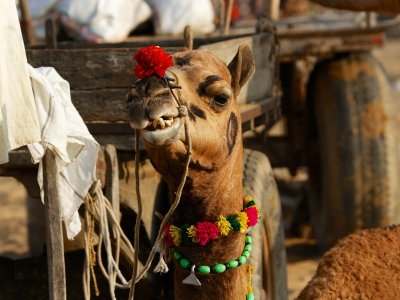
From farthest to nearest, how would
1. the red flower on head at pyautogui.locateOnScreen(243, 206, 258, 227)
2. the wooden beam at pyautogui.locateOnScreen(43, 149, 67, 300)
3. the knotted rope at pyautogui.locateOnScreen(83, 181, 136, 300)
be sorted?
the knotted rope at pyautogui.locateOnScreen(83, 181, 136, 300), the wooden beam at pyautogui.locateOnScreen(43, 149, 67, 300), the red flower on head at pyautogui.locateOnScreen(243, 206, 258, 227)

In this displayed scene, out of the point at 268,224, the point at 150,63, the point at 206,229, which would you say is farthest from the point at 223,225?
the point at 268,224

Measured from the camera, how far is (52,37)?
6.61 m

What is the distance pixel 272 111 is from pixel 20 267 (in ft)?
5.43

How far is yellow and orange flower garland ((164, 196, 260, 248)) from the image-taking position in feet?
12.2

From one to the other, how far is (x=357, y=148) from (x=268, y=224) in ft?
6.92

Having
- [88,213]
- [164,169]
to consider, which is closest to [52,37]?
[88,213]

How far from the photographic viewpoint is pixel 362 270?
401cm

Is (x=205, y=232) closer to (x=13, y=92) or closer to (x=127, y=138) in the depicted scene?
(x=13, y=92)

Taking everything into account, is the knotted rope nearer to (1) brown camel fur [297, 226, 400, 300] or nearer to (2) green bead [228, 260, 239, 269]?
(2) green bead [228, 260, 239, 269]

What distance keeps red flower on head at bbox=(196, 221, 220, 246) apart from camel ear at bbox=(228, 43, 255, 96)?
1.72ft

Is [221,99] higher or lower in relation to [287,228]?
higher

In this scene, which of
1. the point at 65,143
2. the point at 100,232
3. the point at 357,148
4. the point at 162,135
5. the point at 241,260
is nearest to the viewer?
the point at 162,135

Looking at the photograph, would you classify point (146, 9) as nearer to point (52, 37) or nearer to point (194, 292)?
point (52, 37)

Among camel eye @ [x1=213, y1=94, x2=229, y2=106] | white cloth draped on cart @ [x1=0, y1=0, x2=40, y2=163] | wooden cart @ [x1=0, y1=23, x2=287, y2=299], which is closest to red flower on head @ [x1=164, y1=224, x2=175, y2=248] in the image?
camel eye @ [x1=213, y1=94, x2=229, y2=106]
